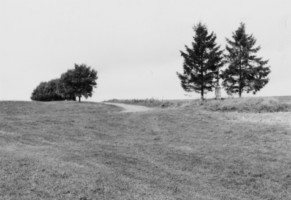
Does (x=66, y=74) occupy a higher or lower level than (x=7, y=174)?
higher

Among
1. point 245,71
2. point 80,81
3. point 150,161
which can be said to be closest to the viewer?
point 150,161

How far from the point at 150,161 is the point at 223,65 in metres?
29.2

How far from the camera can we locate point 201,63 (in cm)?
3503

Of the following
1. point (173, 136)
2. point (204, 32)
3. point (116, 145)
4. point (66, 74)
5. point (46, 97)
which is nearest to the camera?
point (116, 145)

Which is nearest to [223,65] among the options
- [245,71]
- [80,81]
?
[245,71]

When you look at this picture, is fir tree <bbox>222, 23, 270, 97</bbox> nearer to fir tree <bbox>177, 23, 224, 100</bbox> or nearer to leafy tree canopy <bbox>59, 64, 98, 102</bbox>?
fir tree <bbox>177, 23, 224, 100</bbox>

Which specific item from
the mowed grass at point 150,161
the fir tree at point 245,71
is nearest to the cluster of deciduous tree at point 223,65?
the fir tree at point 245,71

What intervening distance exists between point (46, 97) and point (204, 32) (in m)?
55.2

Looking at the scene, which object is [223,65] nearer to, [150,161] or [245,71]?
[245,71]

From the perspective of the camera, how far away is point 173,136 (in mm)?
14203

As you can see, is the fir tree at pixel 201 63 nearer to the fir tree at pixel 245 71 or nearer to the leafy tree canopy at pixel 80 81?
the fir tree at pixel 245 71

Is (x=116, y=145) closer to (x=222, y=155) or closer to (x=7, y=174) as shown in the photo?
(x=222, y=155)

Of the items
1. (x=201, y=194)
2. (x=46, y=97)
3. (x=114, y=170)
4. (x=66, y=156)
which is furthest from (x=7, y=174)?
(x=46, y=97)

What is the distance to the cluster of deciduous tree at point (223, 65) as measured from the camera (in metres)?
34.8
